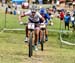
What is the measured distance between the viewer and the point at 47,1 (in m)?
68.2

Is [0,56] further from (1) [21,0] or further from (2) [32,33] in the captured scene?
(1) [21,0]

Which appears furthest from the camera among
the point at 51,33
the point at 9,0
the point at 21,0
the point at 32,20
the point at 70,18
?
→ the point at 9,0

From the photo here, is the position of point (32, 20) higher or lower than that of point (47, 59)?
higher

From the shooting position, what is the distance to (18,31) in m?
26.9

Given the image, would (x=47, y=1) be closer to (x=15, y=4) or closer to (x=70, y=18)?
(x=15, y=4)

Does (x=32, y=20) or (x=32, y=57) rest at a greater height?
(x=32, y=20)

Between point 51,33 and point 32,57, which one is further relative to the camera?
point 51,33

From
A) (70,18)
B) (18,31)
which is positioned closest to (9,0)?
(70,18)

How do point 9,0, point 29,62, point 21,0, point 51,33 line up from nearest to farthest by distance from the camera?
point 29,62 < point 51,33 < point 21,0 < point 9,0

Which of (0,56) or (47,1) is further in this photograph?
(47,1)

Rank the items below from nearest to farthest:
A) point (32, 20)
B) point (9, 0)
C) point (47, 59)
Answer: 1. point (47, 59)
2. point (32, 20)
3. point (9, 0)

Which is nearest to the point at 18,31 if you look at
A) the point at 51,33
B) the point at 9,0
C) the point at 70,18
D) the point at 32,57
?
the point at 51,33

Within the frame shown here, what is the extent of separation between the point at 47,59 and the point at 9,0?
182 ft

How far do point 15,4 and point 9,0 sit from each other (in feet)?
37.7
